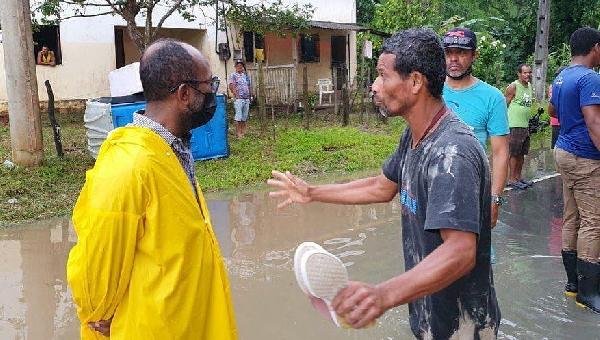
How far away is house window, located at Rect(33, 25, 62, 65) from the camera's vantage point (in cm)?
1538

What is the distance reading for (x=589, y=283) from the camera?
172 inches

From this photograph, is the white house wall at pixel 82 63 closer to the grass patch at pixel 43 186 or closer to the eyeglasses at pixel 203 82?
the grass patch at pixel 43 186

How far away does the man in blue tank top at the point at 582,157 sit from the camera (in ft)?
13.9

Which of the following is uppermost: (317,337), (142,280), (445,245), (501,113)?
(501,113)

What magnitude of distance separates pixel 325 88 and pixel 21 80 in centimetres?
1182

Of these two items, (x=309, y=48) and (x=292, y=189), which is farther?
(x=309, y=48)

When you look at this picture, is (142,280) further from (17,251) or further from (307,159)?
(307,159)

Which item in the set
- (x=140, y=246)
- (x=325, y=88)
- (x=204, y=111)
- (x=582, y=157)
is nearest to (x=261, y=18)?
(x=325, y=88)

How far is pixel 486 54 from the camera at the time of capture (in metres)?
15.9

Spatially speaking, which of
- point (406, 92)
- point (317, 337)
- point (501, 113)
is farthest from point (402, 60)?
point (317, 337)

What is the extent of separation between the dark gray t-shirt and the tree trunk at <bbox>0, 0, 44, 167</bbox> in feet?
26.0

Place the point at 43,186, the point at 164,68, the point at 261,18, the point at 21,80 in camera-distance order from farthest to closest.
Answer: the point at 261,18
the point at 21,80
the point at 43,186
the point at 164,68

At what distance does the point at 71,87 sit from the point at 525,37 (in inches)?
640

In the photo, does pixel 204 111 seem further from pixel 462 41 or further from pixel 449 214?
pixel 462 41
